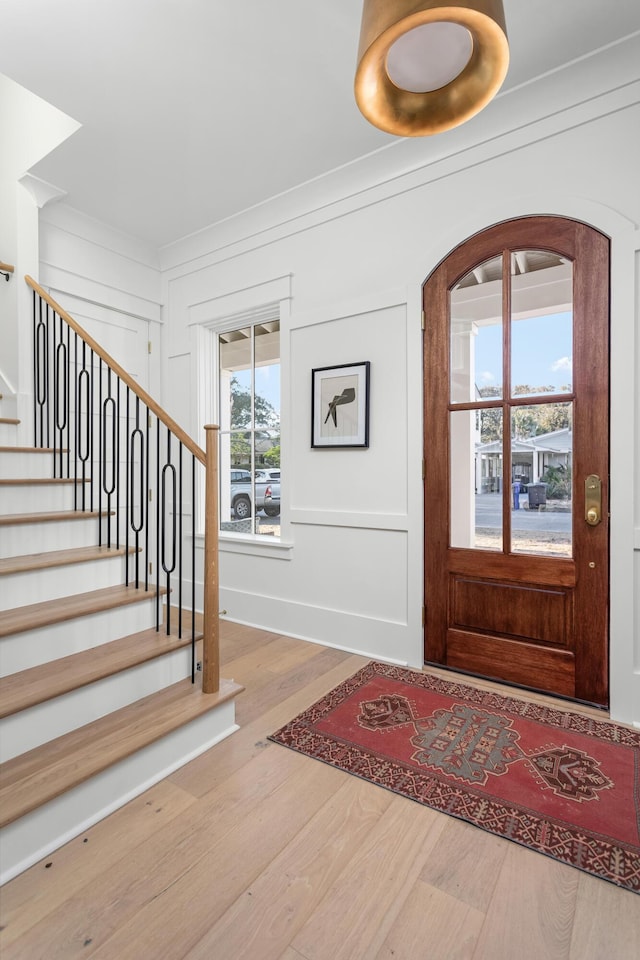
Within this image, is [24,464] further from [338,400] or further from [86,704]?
[338,400]

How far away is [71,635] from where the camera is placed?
1981 millimetres

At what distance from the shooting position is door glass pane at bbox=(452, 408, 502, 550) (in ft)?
8.39

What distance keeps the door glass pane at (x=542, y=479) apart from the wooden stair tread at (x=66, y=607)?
1865mm

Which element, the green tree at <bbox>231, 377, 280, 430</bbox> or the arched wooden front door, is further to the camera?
the green tree at <bbox>231, 377, 280, 430</bbox>

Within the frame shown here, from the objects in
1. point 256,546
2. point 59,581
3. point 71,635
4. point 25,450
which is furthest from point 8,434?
point 256,546

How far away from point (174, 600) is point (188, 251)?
9.57ft

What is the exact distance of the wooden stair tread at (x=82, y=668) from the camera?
1626 millimetres

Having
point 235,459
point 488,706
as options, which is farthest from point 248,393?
point 488,706

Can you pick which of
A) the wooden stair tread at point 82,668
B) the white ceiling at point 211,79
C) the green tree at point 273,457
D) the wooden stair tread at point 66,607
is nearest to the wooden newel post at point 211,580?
the wooden stair tread at point 82,668

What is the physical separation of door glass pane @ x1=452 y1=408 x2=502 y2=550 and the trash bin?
0.15 m

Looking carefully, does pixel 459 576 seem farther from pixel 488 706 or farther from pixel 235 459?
pixel 235 459

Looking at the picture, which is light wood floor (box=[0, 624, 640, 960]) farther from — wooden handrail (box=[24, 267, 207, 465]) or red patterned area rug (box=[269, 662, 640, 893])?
wooden handrail (box=[24, 267, 207, 465])

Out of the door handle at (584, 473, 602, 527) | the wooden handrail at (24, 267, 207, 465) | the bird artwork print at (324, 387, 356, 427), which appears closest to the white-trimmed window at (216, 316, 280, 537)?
the bird artwork print at (324, 387, 356, 427)

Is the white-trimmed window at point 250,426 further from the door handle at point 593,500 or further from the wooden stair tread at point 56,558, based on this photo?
the door handle at point 593,500
